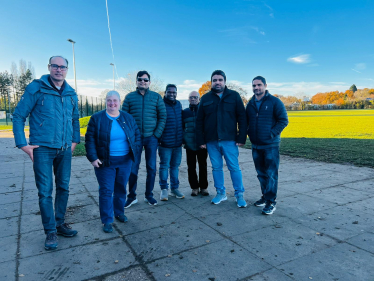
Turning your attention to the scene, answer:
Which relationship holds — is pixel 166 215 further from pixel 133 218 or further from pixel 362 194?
pixel 362 194

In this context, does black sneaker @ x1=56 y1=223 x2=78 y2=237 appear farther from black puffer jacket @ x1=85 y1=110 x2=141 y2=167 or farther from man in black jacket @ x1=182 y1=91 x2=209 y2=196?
man in black jacket @ x1=182 y1=91 x2=209 y2=196

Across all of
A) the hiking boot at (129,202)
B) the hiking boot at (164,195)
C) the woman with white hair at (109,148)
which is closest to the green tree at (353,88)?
the hiking boot at (164,195)

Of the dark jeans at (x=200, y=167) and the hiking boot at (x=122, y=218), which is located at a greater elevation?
the dark jeans at (x=200, y=167)

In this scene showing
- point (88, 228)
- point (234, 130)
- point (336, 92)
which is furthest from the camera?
point (336, 92)

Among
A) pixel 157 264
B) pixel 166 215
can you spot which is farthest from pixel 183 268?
pixel 166 215

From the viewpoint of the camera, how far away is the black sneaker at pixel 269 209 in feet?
12.8

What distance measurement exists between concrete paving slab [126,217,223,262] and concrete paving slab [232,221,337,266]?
0.39 meters

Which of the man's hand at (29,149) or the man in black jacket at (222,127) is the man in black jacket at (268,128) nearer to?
the man in black jacket at (222,127)

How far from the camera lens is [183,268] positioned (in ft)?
8.38

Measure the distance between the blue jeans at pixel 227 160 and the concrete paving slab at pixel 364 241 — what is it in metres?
1.68

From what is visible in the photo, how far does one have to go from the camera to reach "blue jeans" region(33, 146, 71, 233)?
3.00 meters

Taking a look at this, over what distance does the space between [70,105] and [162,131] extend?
62.4 inches

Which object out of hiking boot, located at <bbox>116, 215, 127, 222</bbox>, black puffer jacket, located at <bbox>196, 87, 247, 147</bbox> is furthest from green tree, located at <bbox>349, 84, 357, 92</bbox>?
hiking boot, located at <bbox>116, 215, 127, 222</bbox>

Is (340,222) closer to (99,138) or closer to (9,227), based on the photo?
(99,138)
